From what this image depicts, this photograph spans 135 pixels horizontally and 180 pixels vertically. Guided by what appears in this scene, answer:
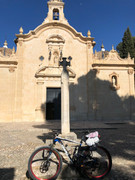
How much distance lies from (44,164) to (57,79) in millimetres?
12102

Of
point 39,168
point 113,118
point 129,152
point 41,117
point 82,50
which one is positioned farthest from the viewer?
point 82,50

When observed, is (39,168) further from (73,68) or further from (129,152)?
(73,68)

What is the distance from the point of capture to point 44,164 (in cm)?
308

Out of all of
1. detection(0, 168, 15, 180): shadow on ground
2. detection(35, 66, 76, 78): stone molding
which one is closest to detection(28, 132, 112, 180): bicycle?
detection(0, 168, 15, 180): shadow on ground

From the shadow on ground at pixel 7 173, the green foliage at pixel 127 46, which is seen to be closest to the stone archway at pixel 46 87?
the shadow on ground at pixel 7 173

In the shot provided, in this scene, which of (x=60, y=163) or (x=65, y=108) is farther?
(x=65, y=108)

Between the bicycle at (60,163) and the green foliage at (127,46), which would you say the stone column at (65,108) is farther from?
the green foliage at (127,46)

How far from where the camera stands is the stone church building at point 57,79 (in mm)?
14039

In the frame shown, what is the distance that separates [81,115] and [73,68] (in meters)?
5.25

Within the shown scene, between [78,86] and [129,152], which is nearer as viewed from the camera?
[129,152]

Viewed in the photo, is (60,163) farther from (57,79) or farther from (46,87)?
(57,79)

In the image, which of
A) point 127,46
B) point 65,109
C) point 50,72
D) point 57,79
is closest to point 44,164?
point 65,109

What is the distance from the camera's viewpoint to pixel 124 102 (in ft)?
49.8

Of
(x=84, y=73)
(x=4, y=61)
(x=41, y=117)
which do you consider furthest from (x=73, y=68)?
A: (x=4, y=61)
